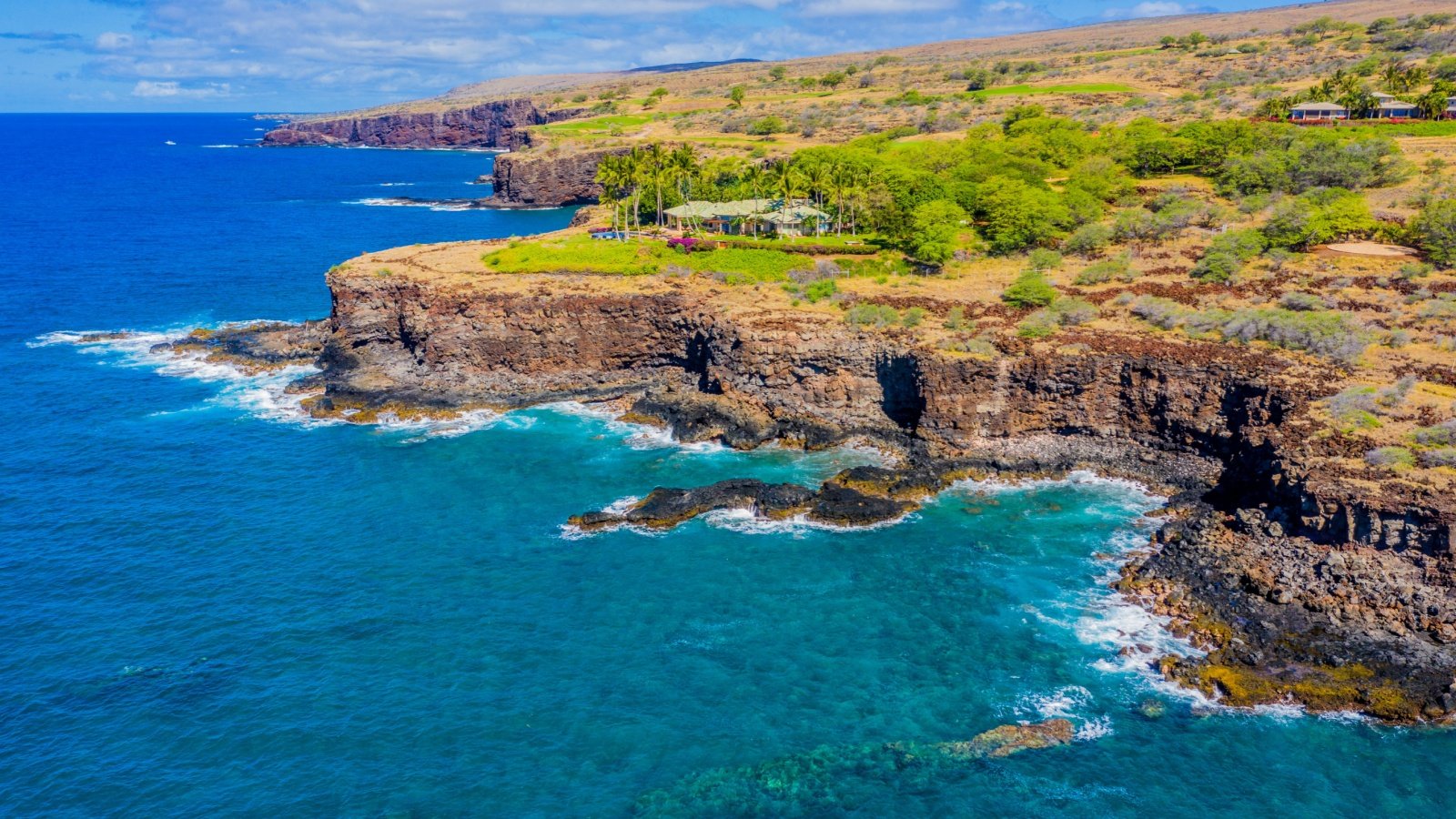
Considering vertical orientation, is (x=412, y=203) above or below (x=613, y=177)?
below

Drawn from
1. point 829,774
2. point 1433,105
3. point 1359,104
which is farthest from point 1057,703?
point 1433,105


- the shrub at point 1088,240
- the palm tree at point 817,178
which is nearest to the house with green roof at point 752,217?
the palm tree at point 817,178

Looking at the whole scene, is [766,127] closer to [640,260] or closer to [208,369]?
[640,260]

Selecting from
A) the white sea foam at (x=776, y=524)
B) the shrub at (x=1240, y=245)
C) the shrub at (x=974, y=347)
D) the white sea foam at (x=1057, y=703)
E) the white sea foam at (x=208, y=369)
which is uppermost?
the shrub at (x=1240, y=245)

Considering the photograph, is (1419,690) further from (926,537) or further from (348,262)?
(348,262)

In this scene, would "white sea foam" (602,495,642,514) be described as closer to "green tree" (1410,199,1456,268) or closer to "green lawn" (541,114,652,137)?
"green tree" (1410,199,1456,268)

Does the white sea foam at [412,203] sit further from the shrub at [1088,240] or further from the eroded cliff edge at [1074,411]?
the shrub at [1088,240]
